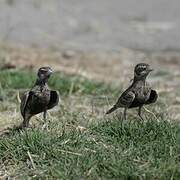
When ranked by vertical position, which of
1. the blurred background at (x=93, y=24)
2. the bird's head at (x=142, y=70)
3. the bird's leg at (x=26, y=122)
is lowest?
the bird's leg at (x=26, y=122)

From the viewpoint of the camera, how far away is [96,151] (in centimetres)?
629

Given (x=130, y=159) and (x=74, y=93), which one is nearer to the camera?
(x=130, y=159)

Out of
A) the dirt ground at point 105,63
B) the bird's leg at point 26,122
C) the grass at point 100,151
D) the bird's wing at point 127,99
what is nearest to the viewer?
the grass at point 100,151

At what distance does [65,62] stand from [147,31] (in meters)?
3.36

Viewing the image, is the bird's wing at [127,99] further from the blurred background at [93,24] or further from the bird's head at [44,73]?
the blurred background at [93,24]

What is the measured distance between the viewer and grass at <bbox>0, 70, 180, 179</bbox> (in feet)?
19.6

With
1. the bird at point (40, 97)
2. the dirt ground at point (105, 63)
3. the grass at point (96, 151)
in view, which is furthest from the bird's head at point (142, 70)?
the dirt ground at point (105, 63)

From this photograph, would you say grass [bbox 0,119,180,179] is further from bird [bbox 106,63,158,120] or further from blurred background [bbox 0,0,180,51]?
blurred background [bbox 0,0,180,51]

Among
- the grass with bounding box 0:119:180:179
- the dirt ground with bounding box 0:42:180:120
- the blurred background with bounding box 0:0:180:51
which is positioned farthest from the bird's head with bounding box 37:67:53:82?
the blurred background with bounding box 0:0:180:51

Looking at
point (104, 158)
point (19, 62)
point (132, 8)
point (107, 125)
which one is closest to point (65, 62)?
point (19, 62)

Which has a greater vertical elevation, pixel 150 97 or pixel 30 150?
pixel 150 97

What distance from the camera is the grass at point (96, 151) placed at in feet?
19.6

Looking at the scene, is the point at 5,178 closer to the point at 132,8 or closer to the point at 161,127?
the point at 161,127

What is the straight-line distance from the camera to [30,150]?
6.46m
